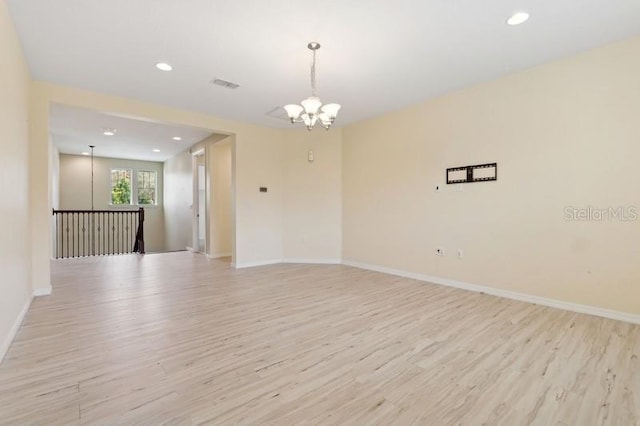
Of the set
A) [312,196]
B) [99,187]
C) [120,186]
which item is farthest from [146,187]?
[312,196]

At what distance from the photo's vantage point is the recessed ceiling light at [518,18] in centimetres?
245

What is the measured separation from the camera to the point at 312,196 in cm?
596

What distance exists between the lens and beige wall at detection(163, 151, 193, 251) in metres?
8.29

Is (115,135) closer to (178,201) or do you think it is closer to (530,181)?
(178,201)

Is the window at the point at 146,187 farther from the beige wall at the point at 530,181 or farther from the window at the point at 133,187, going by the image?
the beige wall at the point at 530,181

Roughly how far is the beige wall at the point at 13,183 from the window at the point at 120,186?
292 inches

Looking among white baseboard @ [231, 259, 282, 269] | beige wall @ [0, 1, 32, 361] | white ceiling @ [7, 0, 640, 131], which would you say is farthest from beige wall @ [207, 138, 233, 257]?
beige wall @ [0, 1, 32, 361]

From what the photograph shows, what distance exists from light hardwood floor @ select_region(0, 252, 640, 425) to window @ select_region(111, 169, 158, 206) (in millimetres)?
7313

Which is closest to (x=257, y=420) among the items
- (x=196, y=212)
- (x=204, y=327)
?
(x=204, y=327)

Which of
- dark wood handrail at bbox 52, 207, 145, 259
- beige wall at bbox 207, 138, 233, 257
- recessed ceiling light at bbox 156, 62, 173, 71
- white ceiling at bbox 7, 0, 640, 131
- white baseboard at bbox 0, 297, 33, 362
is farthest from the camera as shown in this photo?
dark wood handrail at bbox 52, 207, 145, 259

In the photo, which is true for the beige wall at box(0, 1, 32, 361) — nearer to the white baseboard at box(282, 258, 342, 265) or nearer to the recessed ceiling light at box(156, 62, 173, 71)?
the recessed ceiling light at box(156, 62, 173, 71)

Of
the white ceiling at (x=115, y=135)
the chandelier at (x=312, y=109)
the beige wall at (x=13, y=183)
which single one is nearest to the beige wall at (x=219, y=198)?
the white ceiling at (x=115, y=135)

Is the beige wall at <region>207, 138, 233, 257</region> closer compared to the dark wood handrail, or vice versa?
the beige wall at <region>207, 138, 233, 257</region>

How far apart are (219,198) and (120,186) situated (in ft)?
17.6
